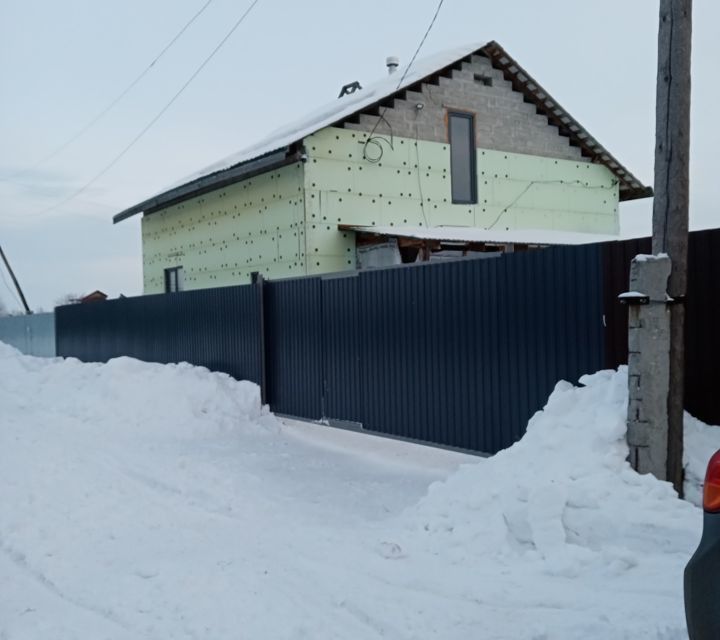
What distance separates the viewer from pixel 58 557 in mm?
5012

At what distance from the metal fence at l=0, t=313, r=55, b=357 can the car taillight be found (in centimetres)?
2328

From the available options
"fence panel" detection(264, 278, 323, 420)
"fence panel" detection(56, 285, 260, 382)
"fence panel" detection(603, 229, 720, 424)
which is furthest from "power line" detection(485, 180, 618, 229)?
"fence panel" detection(603, 229, 720, 424)

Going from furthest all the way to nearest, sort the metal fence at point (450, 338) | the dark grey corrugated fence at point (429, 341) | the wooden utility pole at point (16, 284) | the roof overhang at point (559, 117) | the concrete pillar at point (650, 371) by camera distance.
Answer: the wooden utility pole at point (16, 284), the roof overhang at point (559, 117), the dark grey corrugated fence at point (429, 341), the metal fence at point (450, 338), the concrete pillar at point (650, 371)

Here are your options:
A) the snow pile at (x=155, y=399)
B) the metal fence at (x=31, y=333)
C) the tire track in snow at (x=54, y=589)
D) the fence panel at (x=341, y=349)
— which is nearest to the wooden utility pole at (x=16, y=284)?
the metal fence at (x=31, y=333)

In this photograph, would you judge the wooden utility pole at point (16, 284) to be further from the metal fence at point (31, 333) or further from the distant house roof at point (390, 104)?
the distant house roof at point (390, 104)

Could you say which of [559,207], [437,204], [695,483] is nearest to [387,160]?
[437,204]

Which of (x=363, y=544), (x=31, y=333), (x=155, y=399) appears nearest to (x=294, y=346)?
(x=155, y=399)

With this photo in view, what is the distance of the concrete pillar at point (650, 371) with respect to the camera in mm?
5020

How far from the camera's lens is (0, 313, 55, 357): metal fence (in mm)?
23283

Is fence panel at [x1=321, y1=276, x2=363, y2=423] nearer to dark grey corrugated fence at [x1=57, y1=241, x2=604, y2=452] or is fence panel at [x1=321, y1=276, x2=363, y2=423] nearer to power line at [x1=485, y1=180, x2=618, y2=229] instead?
dark grey corrugated fence at [x1=57, y1=241, x2=604, y2=452]

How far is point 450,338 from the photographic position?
7.71 meters

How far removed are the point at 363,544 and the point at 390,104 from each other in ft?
39.8

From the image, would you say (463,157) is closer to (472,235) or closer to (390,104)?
(390,104)

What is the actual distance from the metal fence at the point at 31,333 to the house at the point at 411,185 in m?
6.19
